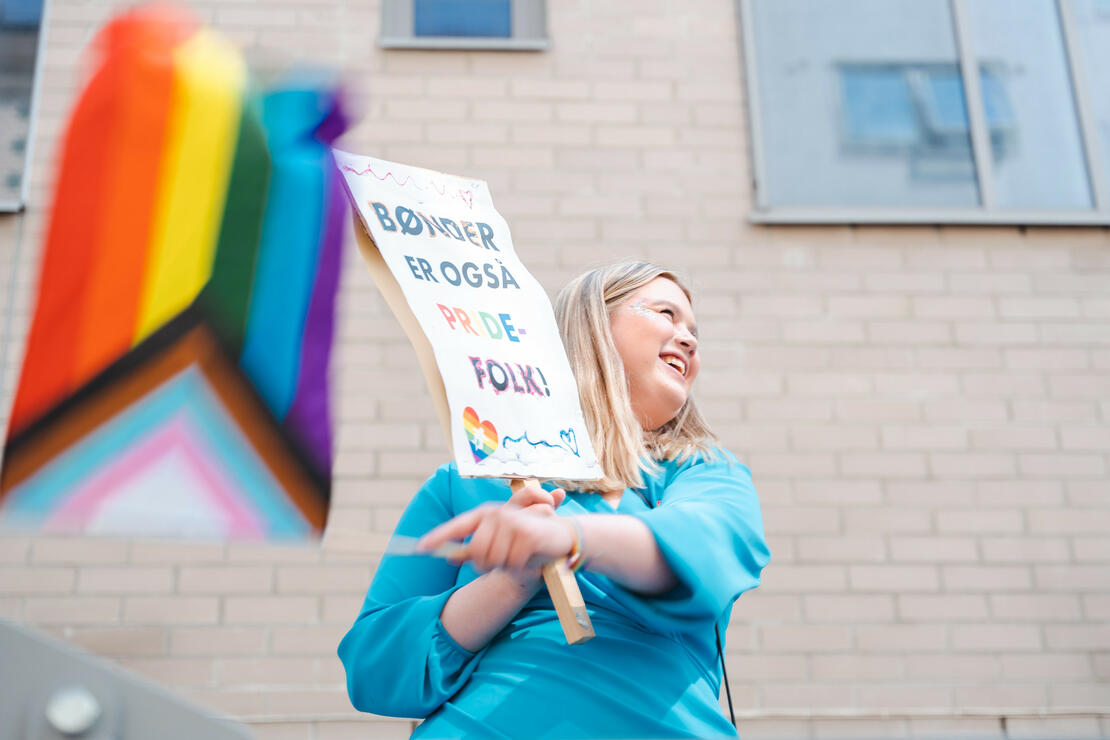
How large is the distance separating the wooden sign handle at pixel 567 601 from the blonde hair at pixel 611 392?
31 cm

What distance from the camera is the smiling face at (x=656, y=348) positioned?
1.62 meters

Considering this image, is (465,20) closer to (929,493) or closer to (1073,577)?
(929,493)

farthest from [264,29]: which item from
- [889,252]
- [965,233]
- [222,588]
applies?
[965,233]

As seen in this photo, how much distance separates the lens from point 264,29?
3.82 metres

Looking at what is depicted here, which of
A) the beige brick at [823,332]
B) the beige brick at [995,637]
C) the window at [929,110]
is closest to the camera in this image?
the beige brick at [995,637]

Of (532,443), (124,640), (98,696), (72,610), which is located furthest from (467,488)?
(72,610)

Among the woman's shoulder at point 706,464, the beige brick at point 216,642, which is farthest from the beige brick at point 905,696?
the woman's shoulder at point 706,464

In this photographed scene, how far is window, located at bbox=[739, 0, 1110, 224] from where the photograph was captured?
380 cm

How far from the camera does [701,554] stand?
1.19m

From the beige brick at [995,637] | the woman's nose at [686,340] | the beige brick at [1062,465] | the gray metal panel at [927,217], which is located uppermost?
the gray metal panel at [927,217]

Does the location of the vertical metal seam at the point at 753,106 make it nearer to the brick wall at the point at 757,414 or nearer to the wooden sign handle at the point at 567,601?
the brick wall at the point at 757,414

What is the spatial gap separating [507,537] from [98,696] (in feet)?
1.53

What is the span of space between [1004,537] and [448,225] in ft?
8.74

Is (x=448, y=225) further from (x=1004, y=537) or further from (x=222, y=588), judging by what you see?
(x=1004, y=537)
